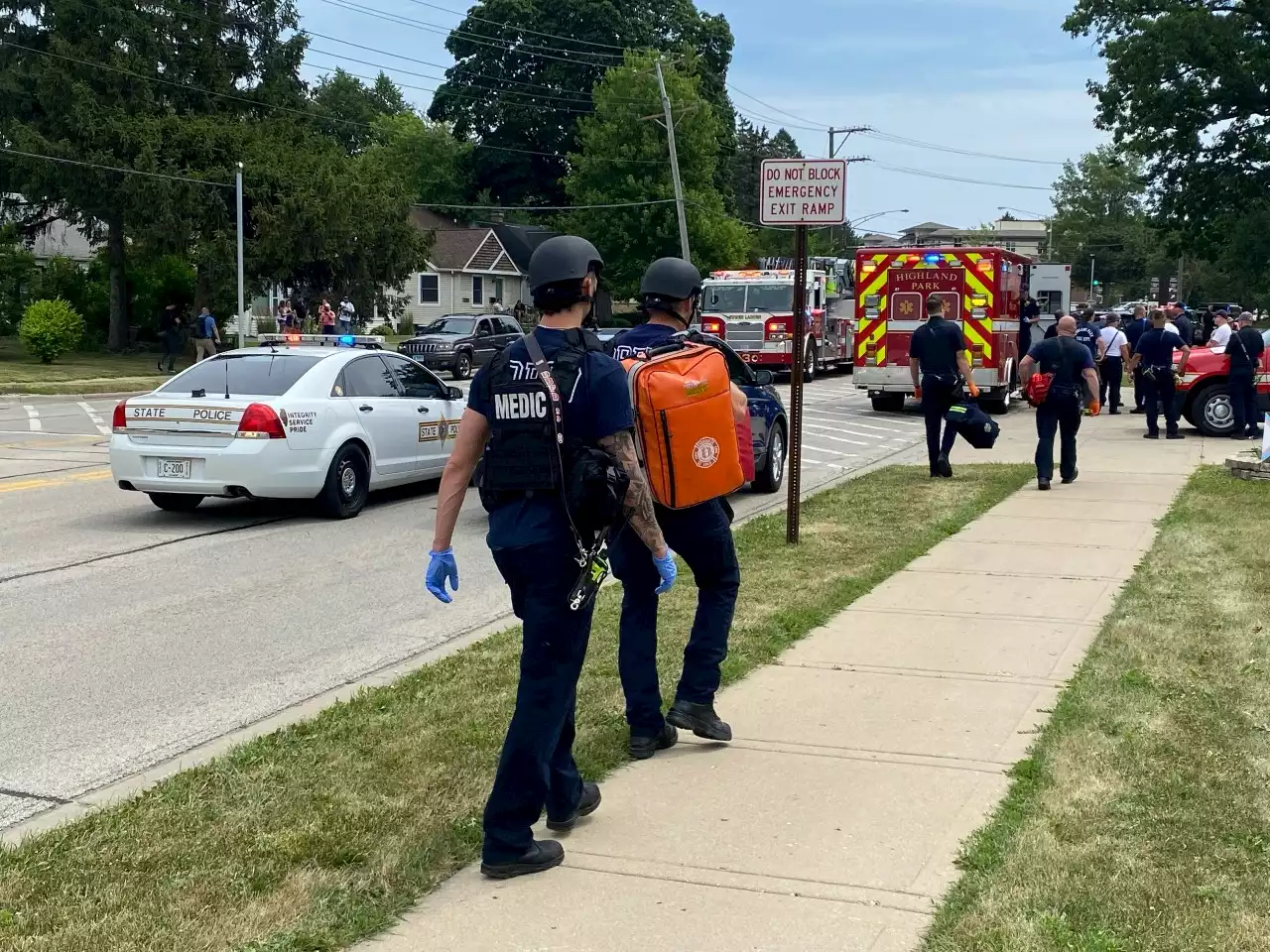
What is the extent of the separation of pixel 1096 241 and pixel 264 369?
128121mm

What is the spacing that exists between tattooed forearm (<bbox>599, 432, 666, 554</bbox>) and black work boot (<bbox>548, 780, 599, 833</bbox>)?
877 mm

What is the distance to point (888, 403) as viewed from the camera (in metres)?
26.1

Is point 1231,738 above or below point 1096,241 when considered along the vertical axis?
below

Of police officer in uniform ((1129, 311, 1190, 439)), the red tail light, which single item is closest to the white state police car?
the red tail light

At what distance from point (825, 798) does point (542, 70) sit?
3088 inches

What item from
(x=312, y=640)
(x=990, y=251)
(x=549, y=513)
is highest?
(x=990, y=251)

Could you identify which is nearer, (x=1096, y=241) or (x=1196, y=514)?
(x=1196, y=514)

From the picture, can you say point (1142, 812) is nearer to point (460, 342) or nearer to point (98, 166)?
point (460, 342)

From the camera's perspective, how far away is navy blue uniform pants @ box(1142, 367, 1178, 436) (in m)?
18.6

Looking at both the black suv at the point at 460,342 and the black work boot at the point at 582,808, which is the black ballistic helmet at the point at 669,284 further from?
the black suv at the point at 460,342

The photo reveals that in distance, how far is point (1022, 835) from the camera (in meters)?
4.52

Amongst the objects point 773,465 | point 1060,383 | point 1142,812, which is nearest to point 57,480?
point 773,465

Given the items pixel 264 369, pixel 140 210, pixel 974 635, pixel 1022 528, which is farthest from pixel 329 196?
pixel 974 635

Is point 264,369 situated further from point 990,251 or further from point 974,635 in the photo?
point 990,251
